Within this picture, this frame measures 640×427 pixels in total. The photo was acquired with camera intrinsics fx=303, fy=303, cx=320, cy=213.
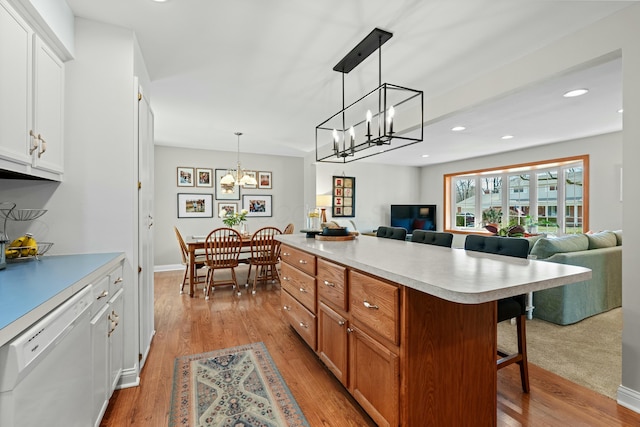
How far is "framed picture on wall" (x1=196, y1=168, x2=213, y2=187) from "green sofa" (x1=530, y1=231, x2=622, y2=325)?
18.0ft

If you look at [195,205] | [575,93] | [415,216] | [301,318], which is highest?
[575,93]

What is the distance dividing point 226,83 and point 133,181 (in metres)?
1.51

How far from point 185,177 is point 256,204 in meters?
1.49

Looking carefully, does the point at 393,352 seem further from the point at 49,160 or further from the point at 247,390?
the point at 49,160

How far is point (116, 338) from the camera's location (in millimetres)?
1813

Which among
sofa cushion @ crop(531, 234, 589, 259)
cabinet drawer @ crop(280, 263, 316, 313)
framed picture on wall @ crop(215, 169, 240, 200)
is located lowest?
cabinet drawer @ crop(280, 263, 316, 313)

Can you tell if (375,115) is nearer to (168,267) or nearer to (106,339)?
(106,339)

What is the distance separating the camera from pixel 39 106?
1.67 metres

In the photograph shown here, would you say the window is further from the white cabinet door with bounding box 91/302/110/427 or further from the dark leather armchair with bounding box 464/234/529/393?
the white cabinet door with bounding box 91/302/110/427

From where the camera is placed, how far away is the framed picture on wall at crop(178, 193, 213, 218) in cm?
593

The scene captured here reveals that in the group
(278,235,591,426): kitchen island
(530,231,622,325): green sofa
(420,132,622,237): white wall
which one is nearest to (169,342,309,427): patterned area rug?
(278,235,591,426): kitchen island

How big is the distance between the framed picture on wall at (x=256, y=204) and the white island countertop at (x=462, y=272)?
15.5 ft

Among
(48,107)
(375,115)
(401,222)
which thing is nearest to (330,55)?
(375,115)

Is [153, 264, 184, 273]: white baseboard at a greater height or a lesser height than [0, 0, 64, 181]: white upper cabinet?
lesser
